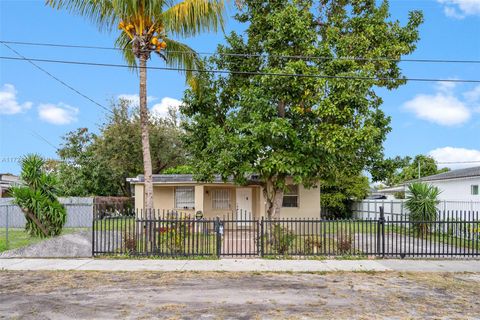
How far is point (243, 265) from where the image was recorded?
11.4 m

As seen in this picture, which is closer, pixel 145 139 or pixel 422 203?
pixel 145 139

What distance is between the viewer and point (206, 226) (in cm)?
1258

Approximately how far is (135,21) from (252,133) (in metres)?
5.40

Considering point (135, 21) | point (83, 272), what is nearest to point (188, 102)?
point (135, 21)

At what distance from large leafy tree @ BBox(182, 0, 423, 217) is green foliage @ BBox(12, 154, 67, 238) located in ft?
17.5

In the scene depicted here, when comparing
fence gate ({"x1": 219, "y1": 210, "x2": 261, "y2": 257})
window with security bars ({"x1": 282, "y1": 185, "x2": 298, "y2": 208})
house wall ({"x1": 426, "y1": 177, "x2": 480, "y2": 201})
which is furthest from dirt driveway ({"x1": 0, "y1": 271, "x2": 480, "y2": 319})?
house wall ({"x1": 426, "y1": 177, "x2": 480, "y2": 201})

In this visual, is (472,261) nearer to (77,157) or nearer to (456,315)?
(456,315)

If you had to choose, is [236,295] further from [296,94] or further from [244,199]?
[244,199]

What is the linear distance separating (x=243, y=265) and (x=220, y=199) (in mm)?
11304

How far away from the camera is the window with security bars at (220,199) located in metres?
22.6

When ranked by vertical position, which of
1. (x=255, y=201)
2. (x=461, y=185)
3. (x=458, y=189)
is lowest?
(x=255, y=201)

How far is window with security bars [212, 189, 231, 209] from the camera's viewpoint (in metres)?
22.6

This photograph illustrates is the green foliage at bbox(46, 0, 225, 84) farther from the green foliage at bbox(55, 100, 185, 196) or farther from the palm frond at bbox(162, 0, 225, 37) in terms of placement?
the green foliage at bbox(55, 100, 185, 196)

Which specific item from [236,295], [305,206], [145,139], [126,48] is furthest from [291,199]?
[236,295]
